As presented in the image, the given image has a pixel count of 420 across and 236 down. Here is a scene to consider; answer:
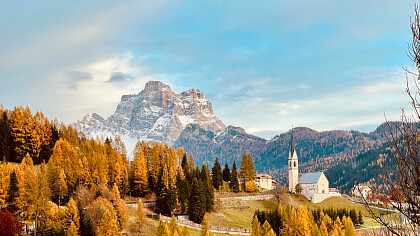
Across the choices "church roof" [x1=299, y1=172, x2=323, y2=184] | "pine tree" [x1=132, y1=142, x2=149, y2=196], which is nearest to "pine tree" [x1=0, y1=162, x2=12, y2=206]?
"pine tree" [x1=132, y1=142, x2=149, y2=196]

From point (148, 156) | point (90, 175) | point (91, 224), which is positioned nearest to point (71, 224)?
point (91, 224)

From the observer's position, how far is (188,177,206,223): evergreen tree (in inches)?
3132

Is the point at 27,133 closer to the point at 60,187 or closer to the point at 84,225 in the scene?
the point at 60,187

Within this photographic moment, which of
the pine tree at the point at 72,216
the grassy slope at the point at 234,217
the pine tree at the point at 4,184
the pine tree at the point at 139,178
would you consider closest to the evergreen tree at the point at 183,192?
the grassy slope at the point at 234,217

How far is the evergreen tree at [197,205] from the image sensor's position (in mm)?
79562

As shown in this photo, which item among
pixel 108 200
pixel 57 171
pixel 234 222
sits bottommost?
pixel 234 222

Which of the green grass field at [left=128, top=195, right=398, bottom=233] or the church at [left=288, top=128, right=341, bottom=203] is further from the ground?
the church at [left=288, top=128, right=341, bottom=203]

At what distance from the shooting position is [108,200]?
65.5 metres

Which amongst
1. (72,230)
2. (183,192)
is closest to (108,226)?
(72,230)

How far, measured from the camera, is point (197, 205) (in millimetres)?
80500

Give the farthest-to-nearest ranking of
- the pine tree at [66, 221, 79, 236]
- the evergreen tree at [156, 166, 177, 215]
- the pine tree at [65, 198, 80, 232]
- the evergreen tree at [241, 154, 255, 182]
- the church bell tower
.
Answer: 1. the church bell tower
2. the evergreen tree at [241, 154, 255, 182]
3. the evergreen tree at [156, 166, 177, 215]
4. the pine tree at [65, 198, 80, 232]
5. the pine tree at [66, 221, 79, 236]

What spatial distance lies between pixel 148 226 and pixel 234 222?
943 inches

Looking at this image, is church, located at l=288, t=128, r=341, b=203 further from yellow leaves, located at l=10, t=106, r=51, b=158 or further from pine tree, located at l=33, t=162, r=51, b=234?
pine tree, located at l=33, t=162, r=51, b=234

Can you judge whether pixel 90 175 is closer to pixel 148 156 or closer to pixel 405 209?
pixel 148 156
